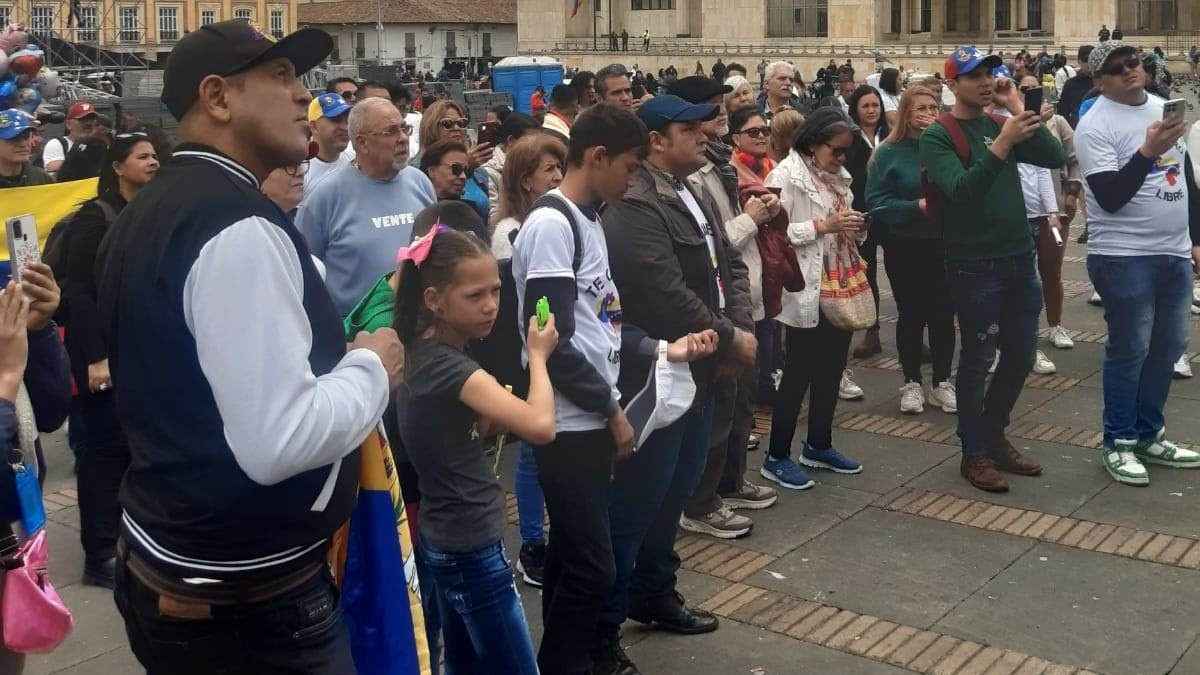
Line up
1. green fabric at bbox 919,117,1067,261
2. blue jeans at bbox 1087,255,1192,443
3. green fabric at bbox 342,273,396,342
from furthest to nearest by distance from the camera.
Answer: blue jeans at bbox 1087,255,1192,443
green fabric at bbox 919,117,1067,261
green fabric at bbox 342,273,396,342

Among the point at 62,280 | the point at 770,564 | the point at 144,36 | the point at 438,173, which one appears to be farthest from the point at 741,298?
the point at 144,36

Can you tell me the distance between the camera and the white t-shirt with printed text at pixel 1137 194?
20.8ft

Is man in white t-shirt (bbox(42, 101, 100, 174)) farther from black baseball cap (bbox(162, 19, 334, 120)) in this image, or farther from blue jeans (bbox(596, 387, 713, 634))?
black baseball cap (bbox(162, 19, 334, 120))

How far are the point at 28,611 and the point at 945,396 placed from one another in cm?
582

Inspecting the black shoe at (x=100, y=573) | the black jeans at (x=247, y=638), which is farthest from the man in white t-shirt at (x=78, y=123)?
the black jeans at (x=247, y=638)

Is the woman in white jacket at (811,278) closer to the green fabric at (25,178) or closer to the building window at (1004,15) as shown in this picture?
the green fabric at (25,178)

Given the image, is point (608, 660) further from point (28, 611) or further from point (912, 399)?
point (912, 399)

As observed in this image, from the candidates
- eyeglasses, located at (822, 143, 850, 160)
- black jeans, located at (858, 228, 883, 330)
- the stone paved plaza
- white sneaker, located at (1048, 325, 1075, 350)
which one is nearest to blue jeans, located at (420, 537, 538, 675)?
the stone paved plaza

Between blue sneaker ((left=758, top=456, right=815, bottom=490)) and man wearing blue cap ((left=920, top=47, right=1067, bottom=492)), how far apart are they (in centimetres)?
79

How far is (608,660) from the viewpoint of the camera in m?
4.44

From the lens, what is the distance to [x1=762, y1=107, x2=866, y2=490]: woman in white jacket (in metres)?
6.62

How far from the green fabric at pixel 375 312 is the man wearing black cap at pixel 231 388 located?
1048 millimetres

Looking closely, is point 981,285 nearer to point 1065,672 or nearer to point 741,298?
point 741,298

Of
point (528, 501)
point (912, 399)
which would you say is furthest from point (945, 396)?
point (528, 501)
